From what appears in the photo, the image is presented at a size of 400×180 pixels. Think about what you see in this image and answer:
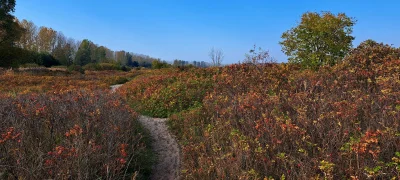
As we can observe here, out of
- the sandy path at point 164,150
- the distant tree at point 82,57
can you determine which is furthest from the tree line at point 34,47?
the sandy path at point 164,150

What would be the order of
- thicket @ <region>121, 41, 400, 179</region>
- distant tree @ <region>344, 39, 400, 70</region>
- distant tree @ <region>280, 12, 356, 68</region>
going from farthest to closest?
distant tree @ <region>280, 12, 356, 68</region>, distant tree @ <region>344, 39, 400, 70</region>, thicket @ <region>121, 41, 400, 179</region>

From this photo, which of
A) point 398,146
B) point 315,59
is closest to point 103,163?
point 398,146

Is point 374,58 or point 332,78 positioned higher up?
point 374,58

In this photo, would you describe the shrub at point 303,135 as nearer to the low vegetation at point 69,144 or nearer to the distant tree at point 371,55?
the distant tree at point 371,55

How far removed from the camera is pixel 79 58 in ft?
184

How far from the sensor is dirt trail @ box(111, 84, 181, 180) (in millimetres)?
5468

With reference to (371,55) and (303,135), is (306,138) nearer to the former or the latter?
(303,135)

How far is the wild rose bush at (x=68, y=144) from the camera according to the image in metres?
3.56

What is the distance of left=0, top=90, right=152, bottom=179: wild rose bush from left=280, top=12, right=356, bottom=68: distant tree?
11.9 metres

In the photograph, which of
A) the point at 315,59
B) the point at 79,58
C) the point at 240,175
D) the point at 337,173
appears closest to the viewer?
the point at 337,173

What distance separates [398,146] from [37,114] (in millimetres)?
5782

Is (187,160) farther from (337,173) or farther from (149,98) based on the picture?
(149,98)

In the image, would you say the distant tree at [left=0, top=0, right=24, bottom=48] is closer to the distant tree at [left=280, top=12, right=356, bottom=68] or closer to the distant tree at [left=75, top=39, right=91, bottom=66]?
the distant tree at [left=280, top=12, right=356, bottom=68]

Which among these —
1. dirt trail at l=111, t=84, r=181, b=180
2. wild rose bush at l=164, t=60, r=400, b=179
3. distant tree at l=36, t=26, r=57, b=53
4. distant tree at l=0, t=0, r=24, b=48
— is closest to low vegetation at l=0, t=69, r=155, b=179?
dirt trail at l=111, t=84, r=181, b=180
